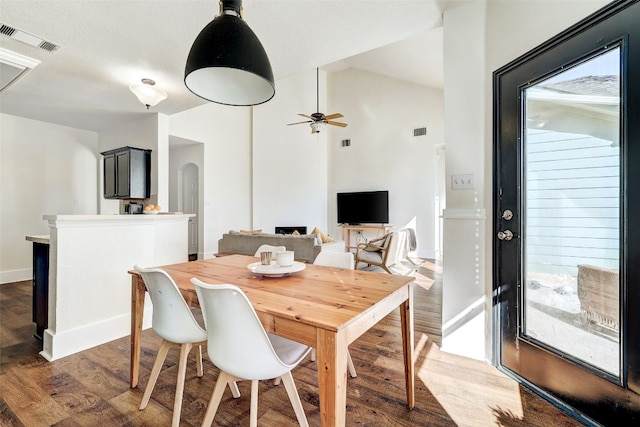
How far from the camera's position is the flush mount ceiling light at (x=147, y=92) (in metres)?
2.68

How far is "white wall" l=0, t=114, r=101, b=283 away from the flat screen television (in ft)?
16.6

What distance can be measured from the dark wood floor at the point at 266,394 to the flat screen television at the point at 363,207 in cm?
454

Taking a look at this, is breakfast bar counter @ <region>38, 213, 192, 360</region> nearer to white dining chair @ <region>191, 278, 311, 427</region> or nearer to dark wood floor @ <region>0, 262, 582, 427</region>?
dark wood floor @ <region>0, 262, 582, 427</region>

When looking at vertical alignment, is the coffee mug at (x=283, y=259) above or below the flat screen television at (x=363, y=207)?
below

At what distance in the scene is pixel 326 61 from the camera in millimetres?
2650

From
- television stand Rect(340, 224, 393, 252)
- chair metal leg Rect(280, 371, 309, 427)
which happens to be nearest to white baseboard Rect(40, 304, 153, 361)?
chair metal leg Rect(280, 371, 309, 427)

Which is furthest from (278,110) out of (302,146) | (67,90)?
(67,90)

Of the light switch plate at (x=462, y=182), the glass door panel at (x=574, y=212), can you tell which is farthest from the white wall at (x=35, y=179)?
the glass door panel at (x=574, y=212)

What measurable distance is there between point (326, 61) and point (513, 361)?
2.75 m

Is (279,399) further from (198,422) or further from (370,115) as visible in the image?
(370,115)

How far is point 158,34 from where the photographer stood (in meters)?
2.11

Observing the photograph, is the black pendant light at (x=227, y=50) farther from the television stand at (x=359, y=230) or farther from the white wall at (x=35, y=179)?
the television stand at (x=359, y=230)

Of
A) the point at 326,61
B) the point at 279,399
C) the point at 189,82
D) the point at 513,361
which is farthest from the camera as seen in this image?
the point at 326,61

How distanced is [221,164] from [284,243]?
3285 mm
